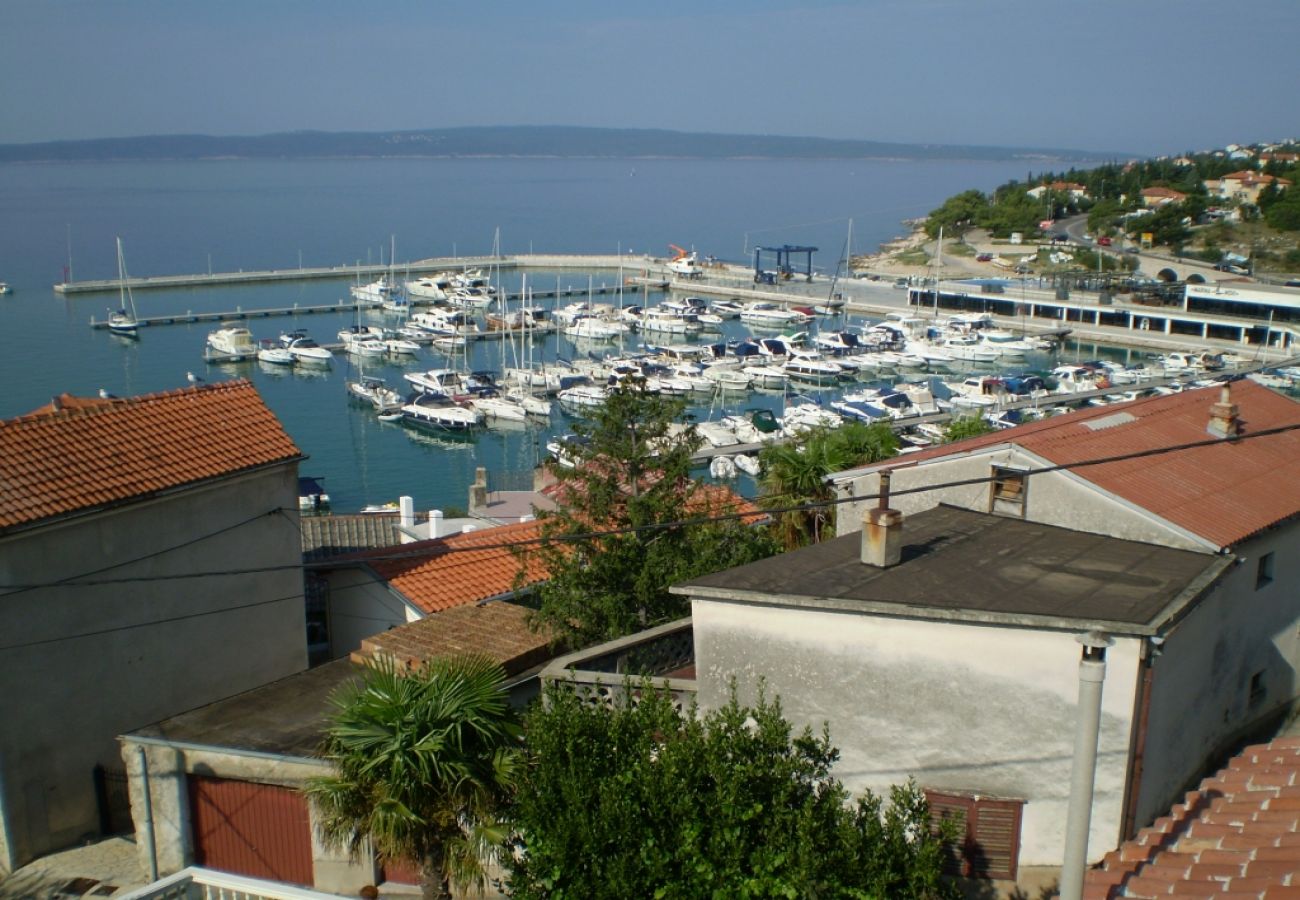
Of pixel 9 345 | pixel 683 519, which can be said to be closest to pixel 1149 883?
pixel 683 519

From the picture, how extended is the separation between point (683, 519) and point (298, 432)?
4494 centimetres

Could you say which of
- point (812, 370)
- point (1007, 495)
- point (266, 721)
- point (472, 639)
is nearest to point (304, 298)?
point (812, 370)

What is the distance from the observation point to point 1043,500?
12.6 metres

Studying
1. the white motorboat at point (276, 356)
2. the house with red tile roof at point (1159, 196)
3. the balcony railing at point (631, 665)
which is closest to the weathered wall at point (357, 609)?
the balcony railing at point (631, 665)

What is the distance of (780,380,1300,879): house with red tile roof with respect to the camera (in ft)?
28.6

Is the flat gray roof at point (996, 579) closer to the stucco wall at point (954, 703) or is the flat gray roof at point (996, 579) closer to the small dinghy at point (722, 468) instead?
the stucco wall at point (954, 703)

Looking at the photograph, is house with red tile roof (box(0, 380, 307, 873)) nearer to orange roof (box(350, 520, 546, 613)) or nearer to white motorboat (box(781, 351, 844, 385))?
orange roof (box(350, 520, 546, 613))

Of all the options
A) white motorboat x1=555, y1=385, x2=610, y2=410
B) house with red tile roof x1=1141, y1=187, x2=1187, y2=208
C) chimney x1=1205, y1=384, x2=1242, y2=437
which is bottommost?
white motorboat x1=555, y1=385, x2=610, y2=410

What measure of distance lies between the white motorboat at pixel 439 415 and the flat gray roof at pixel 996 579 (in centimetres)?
4281

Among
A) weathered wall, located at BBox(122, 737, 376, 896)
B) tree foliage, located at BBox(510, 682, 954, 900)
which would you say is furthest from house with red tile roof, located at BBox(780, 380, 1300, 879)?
weathered wall, located at BBox(122, 737, 376, 896)

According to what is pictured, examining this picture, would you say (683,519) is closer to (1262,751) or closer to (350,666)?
(350,666)

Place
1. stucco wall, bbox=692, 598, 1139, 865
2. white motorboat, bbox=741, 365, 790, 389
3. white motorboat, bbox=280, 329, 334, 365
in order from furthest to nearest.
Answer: white motorboat, bbox=280, 329, 334, 365, white motorboat, bbox=741, 365, 790, 389, stucco wall, bbox=692, 598, 1139, 865

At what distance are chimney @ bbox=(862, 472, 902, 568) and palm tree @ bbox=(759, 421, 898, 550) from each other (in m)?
6.59

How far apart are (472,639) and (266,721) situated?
235cm
